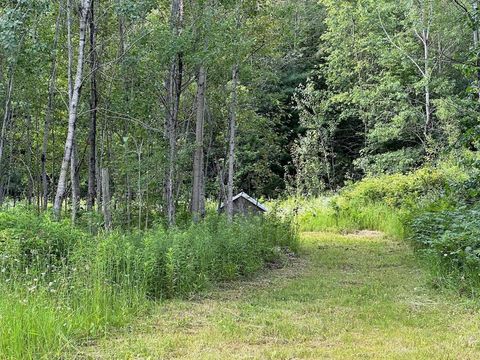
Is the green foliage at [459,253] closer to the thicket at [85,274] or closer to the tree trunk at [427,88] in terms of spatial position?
the thicket at [85,274]

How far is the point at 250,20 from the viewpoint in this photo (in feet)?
35.1

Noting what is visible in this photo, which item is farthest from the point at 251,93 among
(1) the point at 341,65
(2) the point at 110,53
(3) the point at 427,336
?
(1) the point at 341,65

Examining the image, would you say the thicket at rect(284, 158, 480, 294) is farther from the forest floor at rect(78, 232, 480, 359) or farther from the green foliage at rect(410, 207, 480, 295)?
the forest floor at rect(78, 232, 480, 359)

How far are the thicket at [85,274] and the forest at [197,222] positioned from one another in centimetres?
2

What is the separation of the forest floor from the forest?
3 centimetres

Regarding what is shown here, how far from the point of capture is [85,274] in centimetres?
469

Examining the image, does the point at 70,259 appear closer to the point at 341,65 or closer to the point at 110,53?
the point at 110,53

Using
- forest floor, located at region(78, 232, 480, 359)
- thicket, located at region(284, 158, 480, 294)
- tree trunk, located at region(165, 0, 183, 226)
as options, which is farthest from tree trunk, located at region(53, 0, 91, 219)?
thicket, located at region(284, 158, 480, 294)

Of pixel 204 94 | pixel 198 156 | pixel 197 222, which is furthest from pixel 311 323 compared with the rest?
pixel 204 94

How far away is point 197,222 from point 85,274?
353cm

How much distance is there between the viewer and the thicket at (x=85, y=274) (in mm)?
3590

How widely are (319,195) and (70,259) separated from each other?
13922 millimetres

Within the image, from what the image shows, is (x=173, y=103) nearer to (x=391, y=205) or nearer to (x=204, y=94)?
(x=204, y=94)

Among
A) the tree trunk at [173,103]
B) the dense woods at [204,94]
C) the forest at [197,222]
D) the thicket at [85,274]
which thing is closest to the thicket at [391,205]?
the forest at [197,222]
